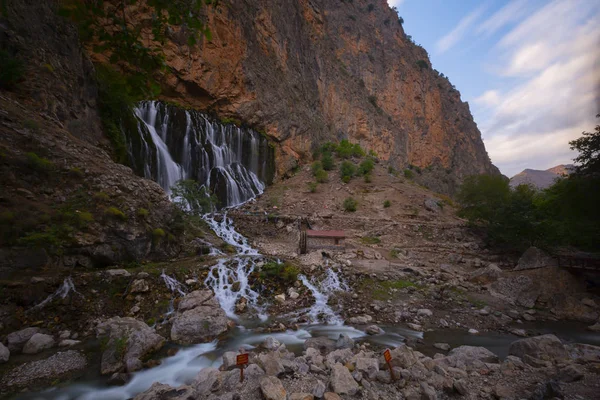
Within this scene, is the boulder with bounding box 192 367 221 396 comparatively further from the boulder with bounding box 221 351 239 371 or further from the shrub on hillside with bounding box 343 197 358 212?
the shrub on hillside with bounding box 343 197 358 212

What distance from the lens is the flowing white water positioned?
674 cm

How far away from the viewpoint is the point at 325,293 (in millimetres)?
10602

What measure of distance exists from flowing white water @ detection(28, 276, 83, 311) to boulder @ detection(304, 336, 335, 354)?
20.6 feet

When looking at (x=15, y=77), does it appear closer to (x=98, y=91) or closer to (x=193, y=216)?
(x=98, y=91)

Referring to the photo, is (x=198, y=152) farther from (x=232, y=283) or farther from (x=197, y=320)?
(x=197, y=320)

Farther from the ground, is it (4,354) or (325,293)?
(4,354)

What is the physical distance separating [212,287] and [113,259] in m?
3.39

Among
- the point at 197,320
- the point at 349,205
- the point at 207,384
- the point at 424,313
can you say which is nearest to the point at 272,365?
the point at 207,384

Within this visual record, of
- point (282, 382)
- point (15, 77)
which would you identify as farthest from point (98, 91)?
point (282, 382)

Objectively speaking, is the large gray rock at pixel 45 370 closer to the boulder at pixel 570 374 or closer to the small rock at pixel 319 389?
the small rock at pixel 319 389

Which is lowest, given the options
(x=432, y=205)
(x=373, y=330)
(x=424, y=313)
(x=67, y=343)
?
(x=424, y=313)

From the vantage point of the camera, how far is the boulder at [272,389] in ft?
12.8

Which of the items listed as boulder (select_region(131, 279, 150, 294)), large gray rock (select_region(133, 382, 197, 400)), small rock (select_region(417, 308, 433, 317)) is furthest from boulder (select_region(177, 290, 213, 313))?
small rock (select_region(417, 308, 433, 317))

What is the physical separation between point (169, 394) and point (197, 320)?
3.11 m
